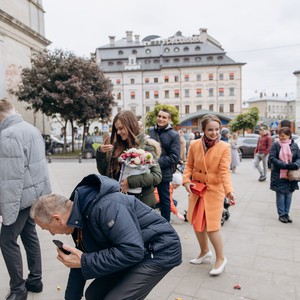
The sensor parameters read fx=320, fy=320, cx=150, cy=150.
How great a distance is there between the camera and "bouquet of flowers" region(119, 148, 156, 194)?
129 inches

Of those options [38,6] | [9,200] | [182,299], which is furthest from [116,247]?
[38,6]

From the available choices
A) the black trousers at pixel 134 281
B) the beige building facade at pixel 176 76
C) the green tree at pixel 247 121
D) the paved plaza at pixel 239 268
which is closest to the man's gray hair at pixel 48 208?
the black trousers at pixel 134 281

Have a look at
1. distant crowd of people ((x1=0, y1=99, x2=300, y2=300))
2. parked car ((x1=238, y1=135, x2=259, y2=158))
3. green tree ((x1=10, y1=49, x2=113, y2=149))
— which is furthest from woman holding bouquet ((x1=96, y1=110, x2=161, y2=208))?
green tree ((x1=10, y1=49, x2=113, y2=149))

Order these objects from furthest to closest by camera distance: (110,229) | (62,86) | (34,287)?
(62,86) → (34,287) → (110,229)

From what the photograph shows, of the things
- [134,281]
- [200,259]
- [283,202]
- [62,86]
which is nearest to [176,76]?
[62,86]

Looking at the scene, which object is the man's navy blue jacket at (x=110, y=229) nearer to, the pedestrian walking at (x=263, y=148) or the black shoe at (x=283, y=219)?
the black shoe at (x=283, y=219)

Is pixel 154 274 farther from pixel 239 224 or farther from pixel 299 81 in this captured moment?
pixel 299 81

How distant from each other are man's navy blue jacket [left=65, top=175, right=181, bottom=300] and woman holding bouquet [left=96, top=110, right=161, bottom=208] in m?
1.32

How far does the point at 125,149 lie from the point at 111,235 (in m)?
1.72

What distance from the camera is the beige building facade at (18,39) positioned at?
22688 mm

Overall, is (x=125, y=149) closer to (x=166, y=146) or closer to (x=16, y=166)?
(x=16, y=166)

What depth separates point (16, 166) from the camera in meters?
2.98

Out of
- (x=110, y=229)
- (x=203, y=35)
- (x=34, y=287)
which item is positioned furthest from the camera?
(x=203, y=35)

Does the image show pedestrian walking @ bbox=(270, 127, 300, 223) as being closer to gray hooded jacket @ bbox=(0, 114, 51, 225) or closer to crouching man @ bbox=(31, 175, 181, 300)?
crouching man @ bbox=(31, 175, 181, 300)
